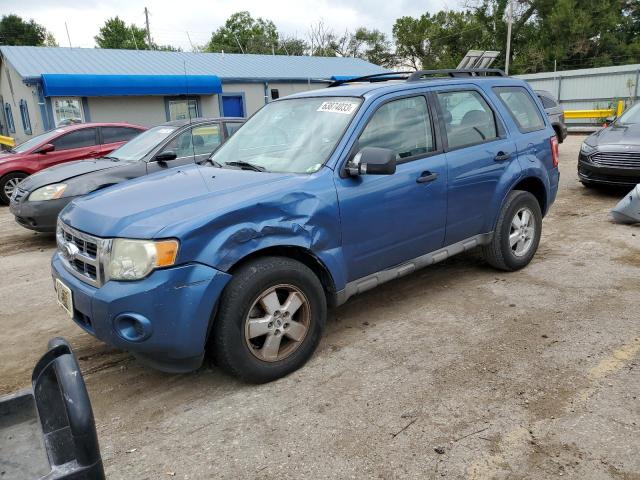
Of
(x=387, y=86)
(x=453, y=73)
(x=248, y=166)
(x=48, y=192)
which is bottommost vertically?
(x=48, y=192)

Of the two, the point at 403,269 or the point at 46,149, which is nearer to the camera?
the point at 403,269

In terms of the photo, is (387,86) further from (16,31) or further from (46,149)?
(16,31)

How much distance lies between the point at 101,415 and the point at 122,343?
21.3 inches

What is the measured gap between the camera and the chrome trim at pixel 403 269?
3.70 meters

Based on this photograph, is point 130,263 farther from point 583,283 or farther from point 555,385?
point 583,283

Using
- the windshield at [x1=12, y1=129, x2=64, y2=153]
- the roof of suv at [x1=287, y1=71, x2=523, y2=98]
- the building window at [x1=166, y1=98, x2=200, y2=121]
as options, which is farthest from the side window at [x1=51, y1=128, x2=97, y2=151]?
the building window at [x1=166, y1=98, x2=200, y2=121]

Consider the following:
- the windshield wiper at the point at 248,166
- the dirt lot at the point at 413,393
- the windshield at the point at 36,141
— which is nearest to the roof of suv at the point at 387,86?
the windshield wiper at the point at 248,166

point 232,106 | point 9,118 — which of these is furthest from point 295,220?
point 9,118

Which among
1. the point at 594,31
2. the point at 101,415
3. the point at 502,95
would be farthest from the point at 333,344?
the point at 594,31

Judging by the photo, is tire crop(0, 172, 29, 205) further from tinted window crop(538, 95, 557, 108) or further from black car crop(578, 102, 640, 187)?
tinted window crop(538, 95, 557, 108)

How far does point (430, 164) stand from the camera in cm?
410

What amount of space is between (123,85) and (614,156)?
609 inches

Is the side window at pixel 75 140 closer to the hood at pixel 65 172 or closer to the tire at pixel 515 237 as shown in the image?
the hood at pixel 65 172

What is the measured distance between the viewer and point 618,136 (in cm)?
827
